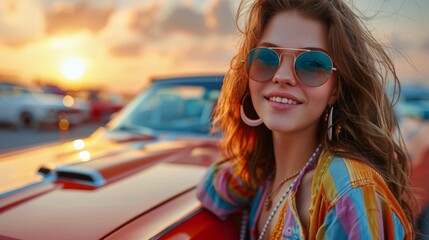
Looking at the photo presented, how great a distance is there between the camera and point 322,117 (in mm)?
1674

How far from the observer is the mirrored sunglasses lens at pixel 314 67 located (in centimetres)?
150

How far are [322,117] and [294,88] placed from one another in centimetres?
21

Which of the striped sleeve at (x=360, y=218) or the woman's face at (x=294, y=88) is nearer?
the striped sleeve at (x=360, y=218)

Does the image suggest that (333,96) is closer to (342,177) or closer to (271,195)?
(342,177)

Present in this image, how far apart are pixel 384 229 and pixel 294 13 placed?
78 centimetres

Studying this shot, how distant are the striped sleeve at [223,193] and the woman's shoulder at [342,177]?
55 cm

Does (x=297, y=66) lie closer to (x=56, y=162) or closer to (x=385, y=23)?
(x=385, y=23)

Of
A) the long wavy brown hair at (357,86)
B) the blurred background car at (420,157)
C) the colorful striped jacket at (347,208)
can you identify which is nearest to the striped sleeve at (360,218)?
the colorful striped jacket at (347,208)

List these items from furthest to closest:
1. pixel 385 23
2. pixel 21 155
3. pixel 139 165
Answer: pixel 21 155
pixel 139 165
pixel 385 23

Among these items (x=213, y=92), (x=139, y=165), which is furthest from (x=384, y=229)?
(x=213, y=92)

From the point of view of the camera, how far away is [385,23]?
1703 millimetres

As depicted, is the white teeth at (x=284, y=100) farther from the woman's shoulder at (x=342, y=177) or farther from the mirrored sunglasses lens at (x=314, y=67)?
the woman's shoulder at (x=342, y=177)

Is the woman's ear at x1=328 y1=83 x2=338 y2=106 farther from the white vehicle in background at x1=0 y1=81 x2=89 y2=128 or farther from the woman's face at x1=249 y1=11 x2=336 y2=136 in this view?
the white vehicle in background at x1=0 y1=81 x2=89 y2=128

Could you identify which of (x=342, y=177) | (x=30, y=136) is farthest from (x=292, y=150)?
(x=30, y=136)
